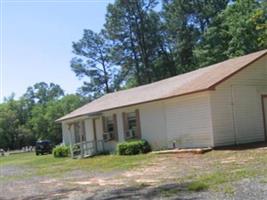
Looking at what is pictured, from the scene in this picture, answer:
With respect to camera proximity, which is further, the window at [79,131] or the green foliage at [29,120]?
the green foliage at [29,120]

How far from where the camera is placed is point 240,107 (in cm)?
2312

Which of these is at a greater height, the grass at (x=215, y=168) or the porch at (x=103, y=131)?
the porch at (x=103, y=131)

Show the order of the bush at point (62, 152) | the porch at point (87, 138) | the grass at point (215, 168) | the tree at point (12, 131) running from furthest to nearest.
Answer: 1. the tree at point (12, 131)
2. the bush at point (62, 152)
3. the porch at point (87, 138)
4. the grass at point (215, 168)

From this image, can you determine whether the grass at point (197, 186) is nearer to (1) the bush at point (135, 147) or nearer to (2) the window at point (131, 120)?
(1) the bush at point (135, 147)

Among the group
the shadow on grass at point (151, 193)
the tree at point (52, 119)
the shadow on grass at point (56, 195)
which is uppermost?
the tree at point (52, 119)

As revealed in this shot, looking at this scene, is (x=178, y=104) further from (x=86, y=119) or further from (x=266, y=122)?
(x=86, y=119)

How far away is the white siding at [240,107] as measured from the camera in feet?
73.0

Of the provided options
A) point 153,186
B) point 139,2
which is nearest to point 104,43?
point 139,2

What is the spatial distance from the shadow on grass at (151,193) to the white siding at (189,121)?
9964mm

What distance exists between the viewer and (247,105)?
23.4m

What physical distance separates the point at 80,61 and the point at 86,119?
33.6 metres

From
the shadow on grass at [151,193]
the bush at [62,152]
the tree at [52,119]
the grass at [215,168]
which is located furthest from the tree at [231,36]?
the tree at [52,119]

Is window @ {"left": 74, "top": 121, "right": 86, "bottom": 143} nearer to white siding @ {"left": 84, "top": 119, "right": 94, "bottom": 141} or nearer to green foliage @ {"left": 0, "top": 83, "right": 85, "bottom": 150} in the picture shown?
white siding @ {"left": 84, "top": 119, "right": 94, "bottom": 141}

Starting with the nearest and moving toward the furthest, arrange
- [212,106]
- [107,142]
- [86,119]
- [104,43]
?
[212,106] < [107,142] < [86,119] < [104,43]
